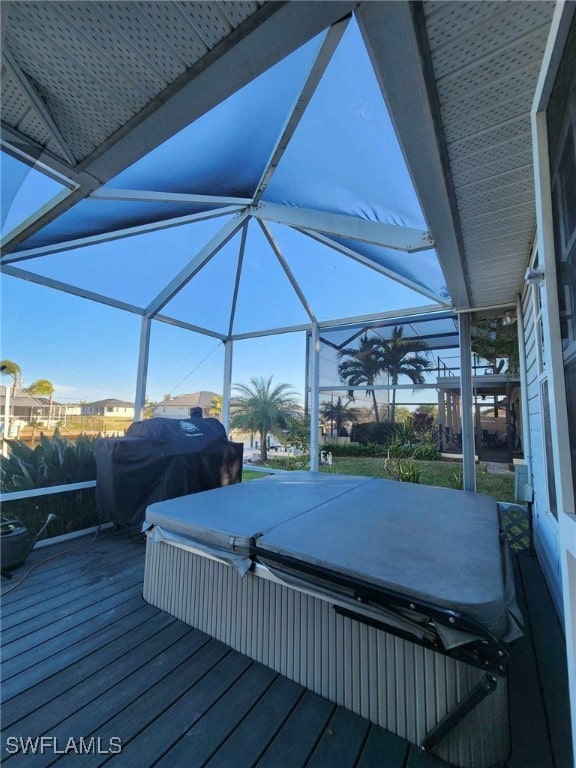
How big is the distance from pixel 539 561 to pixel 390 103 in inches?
147

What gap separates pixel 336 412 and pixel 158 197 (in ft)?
11.8

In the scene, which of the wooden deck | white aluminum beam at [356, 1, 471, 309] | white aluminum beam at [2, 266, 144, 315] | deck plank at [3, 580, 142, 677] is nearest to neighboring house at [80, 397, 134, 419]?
white aluminum beam at [2, 266, 144, 315]

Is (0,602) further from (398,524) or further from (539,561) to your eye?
(539,561)

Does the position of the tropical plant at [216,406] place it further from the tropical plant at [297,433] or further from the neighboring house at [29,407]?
the neighboring house at [29,407]

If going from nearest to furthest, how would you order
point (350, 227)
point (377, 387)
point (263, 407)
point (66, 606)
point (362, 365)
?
point (66, 606) → point (350, 227) → point (377, 387) → point (362, 365) → point (263, 407)

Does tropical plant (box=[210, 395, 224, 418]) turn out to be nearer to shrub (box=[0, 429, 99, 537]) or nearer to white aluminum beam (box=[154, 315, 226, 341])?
white aluminum beam (box=[154, 315, 226, 341])

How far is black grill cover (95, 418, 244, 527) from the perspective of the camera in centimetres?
332

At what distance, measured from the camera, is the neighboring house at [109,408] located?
3.91m

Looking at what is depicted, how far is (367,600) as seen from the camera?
4.67 feet

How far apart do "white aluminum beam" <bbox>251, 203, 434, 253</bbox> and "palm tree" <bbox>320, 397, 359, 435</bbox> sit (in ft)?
8.65

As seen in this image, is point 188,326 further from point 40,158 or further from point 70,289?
point 40,158

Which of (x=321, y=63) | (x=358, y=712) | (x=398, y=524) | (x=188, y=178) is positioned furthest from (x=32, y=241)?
(x=358, y=712)

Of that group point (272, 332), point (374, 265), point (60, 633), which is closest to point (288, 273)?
point (374, 265)

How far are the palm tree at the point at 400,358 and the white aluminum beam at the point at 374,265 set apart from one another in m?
0.75
